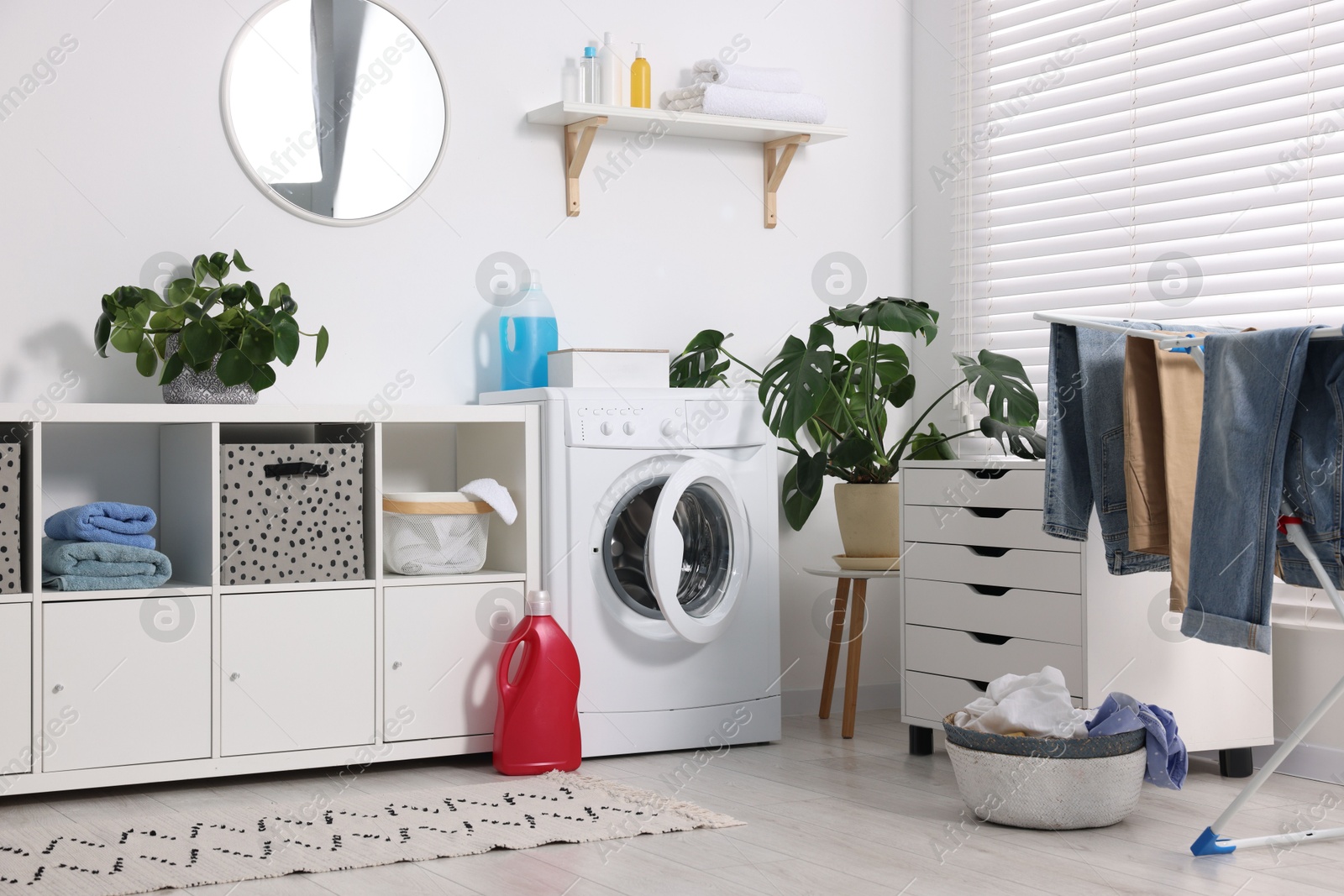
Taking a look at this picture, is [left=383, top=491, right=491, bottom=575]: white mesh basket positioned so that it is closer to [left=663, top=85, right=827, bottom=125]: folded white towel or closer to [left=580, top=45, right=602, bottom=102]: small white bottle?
[left=580, top=45, right=602, bottom=102]: small white bottle

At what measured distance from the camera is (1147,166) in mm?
3344

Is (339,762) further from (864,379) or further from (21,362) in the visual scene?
(864,379)

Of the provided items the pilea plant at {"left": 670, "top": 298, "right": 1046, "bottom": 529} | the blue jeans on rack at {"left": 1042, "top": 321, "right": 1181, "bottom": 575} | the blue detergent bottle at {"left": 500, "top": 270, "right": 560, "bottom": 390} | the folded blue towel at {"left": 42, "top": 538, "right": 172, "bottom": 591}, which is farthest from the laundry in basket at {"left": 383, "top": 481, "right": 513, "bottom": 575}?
the blue jeans on rack at {"left": 1042, "top": 321, "right": 1181, "bottom": 575}

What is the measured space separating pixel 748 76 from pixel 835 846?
6.87ft

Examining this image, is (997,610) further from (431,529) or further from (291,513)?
(291,513)

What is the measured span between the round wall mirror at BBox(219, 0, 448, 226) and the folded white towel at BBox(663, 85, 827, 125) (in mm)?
634

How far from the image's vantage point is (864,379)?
11.6 ft

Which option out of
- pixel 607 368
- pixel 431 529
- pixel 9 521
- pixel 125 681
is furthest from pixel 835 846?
pixel 9 521

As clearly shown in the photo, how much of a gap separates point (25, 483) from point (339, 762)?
0.85 metres

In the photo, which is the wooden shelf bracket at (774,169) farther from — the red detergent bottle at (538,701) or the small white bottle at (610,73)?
the red detergent bottle at (538,701)

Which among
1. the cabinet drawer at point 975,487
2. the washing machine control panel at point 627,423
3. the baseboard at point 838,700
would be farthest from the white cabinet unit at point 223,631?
the baseboard at point 838,700

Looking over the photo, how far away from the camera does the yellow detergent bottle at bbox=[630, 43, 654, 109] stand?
11.5 ft

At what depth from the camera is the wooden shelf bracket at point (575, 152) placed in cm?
339

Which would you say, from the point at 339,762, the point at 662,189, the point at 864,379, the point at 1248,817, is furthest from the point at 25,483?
the point at 1248,817
